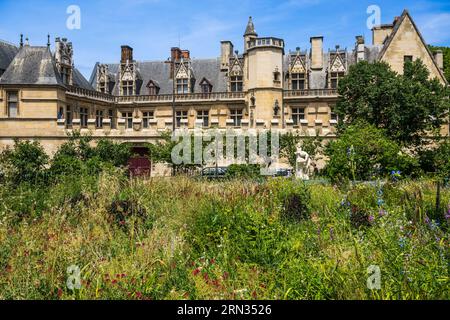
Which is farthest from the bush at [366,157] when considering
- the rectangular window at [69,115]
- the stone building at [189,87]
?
the rectangular window at [69,115]

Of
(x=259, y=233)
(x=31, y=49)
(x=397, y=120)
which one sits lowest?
(x=259, y=233)

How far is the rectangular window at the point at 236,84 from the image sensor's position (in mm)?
31016

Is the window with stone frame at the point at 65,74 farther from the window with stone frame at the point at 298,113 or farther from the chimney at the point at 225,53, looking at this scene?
the window with stone frame at the point at 298,113

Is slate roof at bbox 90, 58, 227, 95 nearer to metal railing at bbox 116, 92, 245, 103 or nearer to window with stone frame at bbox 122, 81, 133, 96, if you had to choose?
window with stone frame at bbox 122, 81, 133, 96

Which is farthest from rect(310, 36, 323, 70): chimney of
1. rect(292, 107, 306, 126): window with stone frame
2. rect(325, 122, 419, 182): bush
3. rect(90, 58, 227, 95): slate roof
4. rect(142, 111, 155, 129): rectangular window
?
rect(325, 122, 419, 182): bush

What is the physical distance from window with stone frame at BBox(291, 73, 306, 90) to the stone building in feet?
0.25

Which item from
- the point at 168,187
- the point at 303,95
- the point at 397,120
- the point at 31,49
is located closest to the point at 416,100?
the point at 397,120

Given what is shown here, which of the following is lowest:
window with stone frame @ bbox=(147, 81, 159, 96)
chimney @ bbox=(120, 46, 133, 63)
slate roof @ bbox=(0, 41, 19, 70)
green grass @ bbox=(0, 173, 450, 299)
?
green grass @ bbox=(0, 173, 450, 299)

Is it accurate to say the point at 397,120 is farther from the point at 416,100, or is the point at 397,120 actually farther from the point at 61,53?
the point at 61,53

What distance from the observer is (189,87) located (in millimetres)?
31875

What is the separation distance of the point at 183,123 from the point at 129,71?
12566 millimetres

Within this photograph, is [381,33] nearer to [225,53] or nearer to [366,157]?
[225,53]

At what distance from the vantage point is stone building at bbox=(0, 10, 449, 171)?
78.4ft
